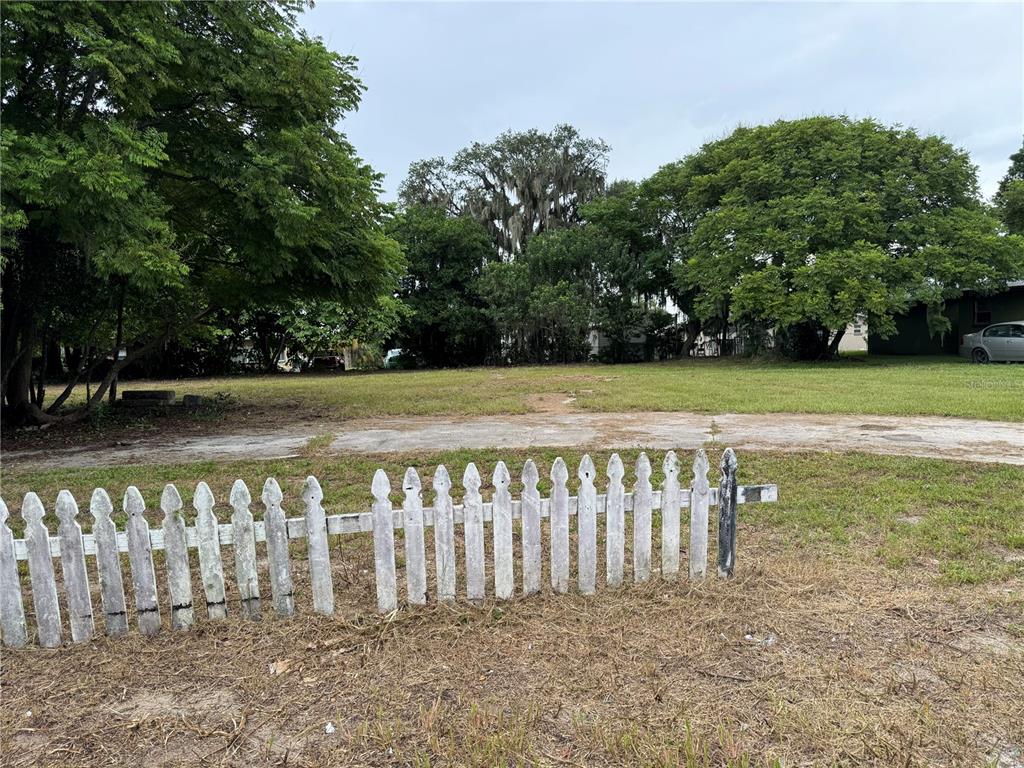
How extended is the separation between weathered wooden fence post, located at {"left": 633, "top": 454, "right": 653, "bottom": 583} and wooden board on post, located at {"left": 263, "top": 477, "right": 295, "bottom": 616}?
68.1 inches

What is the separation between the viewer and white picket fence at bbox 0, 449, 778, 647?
2744 mm

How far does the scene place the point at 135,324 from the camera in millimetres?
11461

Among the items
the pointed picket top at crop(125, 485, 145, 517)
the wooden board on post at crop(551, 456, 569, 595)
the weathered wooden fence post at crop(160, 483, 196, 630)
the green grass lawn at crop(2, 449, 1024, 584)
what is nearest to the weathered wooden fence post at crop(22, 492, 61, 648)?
the pointed picket top at crop(125, 485, 145, 517)

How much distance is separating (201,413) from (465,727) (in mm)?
10858

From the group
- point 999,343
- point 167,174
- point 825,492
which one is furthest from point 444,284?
point 825,492

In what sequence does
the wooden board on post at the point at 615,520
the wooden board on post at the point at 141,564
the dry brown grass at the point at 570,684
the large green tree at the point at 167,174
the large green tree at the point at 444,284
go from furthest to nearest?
the large green tree at the point at 444,284 → the large green tree at the point at 167,174 → the wooden board on post at the point at 615,520 → the wooden board on post at the point at 141,564 → the dry brown grass at the point at 570,684

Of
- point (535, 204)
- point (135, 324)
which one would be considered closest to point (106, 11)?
point (135, 324)

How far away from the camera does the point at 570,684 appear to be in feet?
8.02

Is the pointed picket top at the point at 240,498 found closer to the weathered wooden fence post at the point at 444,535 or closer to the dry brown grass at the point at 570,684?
the dry brown grass at the point at 570,684

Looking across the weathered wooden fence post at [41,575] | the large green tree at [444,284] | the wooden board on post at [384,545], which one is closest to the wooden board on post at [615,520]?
the wooden board on post at [384,545]

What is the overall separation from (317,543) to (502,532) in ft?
2.90

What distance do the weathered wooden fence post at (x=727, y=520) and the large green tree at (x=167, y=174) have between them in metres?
6.09

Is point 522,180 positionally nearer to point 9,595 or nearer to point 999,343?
point 999,343

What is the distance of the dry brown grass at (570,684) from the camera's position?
2088mm
